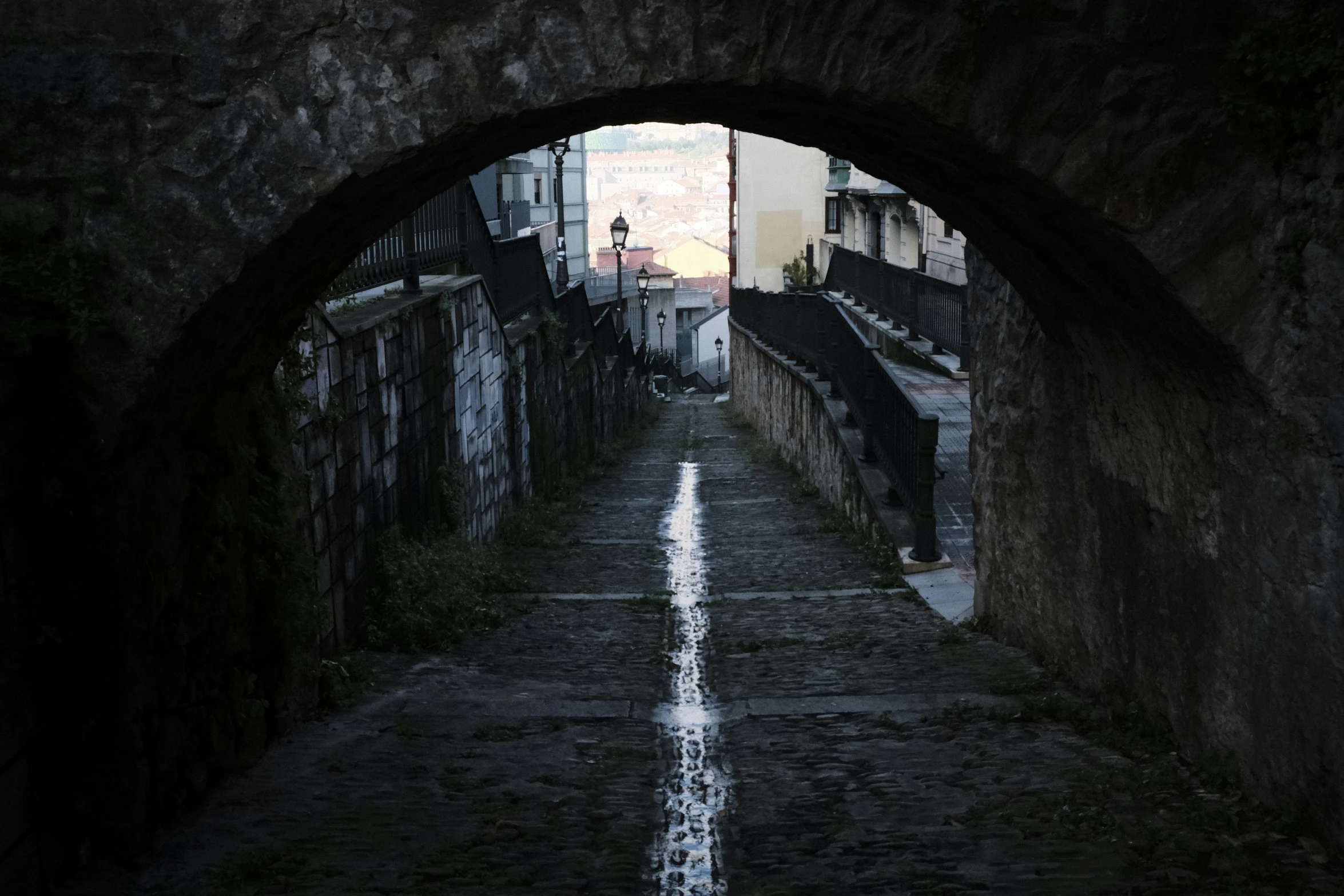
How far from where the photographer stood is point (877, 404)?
37.0ft

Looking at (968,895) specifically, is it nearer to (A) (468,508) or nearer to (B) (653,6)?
(B) (653,6)

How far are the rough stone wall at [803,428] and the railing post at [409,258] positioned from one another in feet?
12.7

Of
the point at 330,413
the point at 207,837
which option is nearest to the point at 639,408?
the point at 330,413

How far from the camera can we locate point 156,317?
3.71m

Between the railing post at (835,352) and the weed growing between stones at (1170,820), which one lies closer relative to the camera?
the weed growing between stones at (1170,820)

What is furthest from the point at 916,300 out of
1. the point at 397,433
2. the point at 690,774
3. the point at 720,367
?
the point at 720,367

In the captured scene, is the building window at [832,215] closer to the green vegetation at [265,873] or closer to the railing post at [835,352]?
the railing post at [835,352]

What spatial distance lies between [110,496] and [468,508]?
6.05 metres

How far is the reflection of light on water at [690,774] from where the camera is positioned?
418 cm

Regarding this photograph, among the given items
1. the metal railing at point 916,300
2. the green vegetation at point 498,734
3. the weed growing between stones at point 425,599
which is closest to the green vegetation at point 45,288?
the green vegetation at point 498,734

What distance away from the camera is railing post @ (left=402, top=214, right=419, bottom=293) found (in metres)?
9.20

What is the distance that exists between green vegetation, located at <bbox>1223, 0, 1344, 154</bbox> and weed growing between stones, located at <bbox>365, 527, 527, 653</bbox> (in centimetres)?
508

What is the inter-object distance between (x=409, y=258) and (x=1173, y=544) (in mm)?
6031

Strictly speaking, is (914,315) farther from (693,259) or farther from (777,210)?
(693,259)
